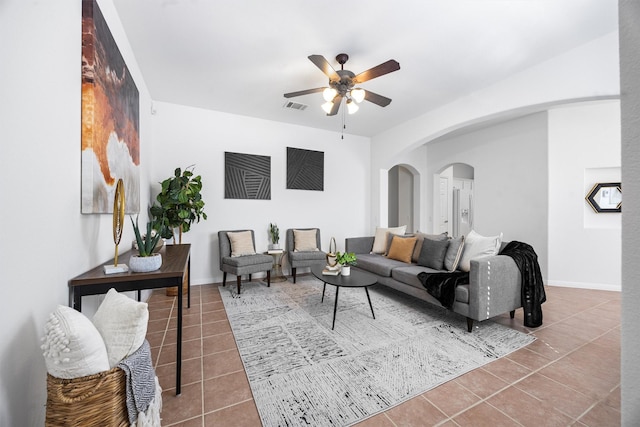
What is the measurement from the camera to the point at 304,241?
15.3ft

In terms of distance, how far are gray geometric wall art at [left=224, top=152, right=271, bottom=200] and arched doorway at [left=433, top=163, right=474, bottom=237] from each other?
421cm

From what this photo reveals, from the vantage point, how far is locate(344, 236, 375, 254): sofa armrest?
15.3 feet

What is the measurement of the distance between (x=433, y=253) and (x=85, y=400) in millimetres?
3500

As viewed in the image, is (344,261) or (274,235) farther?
(274,235)

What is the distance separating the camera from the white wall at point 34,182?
97cm

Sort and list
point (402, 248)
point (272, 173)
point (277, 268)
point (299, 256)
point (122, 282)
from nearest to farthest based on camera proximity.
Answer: point (122, 282), point (402, 248), point (299, 256), point (277, 268), point (272, 173)

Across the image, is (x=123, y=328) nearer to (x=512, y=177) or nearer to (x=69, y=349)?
(x=69, y=349)

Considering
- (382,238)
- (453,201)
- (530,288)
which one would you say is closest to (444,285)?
(530,288)

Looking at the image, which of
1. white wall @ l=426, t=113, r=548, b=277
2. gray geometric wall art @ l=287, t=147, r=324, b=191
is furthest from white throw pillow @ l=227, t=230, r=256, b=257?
white wall @ l=426, t=113, r=548, b=277

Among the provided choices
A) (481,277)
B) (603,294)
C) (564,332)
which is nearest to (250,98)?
(481,277)

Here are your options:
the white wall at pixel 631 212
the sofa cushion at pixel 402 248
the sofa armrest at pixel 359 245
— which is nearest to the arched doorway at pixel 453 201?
the sofa armrest at pixel 359 245

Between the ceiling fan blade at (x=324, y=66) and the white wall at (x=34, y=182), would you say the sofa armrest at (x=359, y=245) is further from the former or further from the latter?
the white wall at (x=34, y=182)

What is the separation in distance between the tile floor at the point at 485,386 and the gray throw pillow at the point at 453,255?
2.72 feet

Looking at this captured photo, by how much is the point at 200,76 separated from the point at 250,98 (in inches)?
30.2
